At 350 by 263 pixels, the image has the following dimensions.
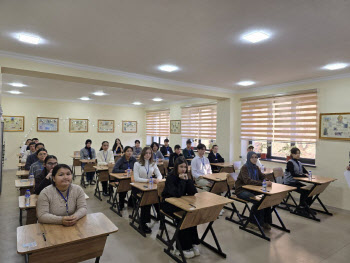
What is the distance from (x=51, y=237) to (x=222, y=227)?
2832 mm

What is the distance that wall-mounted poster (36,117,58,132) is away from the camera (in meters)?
9.44

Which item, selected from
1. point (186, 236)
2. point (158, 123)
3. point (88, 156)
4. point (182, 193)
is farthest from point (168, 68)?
point (158, 123)

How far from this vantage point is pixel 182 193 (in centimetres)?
311

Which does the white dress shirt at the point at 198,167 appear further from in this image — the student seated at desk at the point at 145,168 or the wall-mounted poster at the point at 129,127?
the wall-mounted poster at the point at 129,127

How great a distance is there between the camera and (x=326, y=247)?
3293mm

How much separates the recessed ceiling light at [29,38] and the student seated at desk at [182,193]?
2.61 m

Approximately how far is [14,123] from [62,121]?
5.60ft

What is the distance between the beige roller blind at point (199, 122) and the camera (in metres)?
8.04

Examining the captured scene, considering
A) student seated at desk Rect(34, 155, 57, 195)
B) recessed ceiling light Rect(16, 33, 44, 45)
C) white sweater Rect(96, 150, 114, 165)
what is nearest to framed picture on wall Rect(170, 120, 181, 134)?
white sweater Rect(96, 150, 114, 165)

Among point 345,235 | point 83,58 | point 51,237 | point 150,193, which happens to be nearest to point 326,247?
point 345,235

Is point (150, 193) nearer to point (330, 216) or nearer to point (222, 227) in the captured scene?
point (222, 227)

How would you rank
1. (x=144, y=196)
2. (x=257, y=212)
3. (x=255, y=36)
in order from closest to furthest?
(x=255, y=36)
(x=144, y=196)
(x=257, y=212)

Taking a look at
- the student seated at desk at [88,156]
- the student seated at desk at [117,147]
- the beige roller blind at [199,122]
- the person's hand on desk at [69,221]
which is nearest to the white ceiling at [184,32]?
the person's hand on desk at [69,221]

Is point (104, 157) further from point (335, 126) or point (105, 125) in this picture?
point (335, 126)
